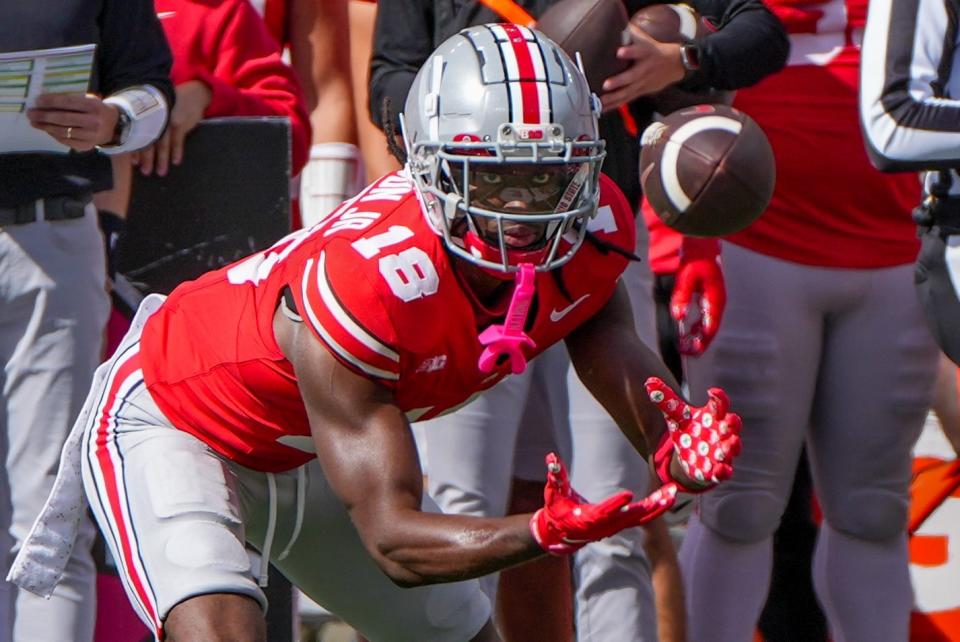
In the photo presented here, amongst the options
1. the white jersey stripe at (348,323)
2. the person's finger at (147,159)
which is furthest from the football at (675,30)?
the white jersey stripe at (348,323)

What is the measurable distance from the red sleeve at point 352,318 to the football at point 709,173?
985 millimetres

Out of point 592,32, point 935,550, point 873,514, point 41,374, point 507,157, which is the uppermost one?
point 507,157

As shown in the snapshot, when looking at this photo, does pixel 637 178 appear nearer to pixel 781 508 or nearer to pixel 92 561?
pixel 781 508

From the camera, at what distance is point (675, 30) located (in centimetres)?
396

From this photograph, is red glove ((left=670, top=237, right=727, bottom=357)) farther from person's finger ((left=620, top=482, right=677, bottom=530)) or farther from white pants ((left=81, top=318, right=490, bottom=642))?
person's finger ((left=620, top=482, right=677, bottom=530))

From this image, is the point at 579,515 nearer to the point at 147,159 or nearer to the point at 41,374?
the point at 41,374

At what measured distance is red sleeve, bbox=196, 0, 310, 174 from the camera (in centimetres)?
432

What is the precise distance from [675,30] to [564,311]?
956mm

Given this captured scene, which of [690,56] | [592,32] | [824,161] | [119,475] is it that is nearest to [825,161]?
[824,161]

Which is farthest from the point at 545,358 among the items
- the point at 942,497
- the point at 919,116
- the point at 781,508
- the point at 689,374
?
the point at 942,497

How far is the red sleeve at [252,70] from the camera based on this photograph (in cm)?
432

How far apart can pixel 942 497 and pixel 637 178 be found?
4.22ft

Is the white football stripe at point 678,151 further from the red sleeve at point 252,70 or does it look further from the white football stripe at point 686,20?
the red sleeve at point 252,70

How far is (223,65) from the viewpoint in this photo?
4363mm
